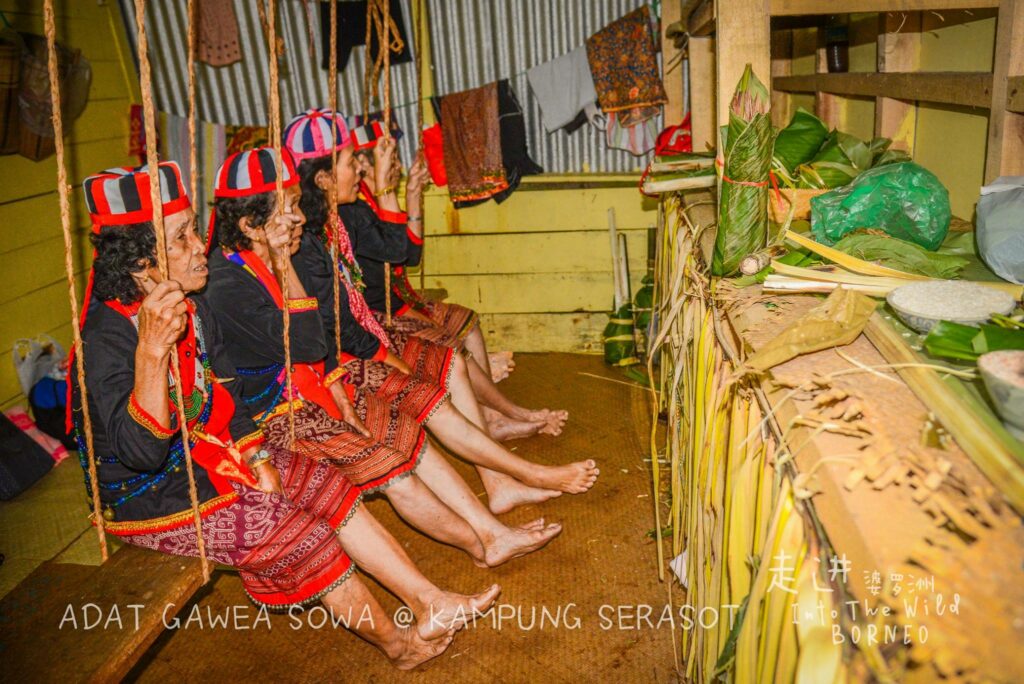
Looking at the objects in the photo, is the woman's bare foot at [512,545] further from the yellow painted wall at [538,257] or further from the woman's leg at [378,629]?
the yellow painted wall at [538,257]

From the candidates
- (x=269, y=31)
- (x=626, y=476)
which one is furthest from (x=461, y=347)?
(x=269, y=31)

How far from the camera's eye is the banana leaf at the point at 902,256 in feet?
6.00

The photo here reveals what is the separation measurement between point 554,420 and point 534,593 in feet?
4.38

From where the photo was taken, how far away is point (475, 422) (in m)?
3.26

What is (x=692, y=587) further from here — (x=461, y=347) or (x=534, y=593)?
(x=461, y=347)

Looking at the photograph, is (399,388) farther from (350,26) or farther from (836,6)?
(350,26)

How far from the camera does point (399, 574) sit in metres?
2.40

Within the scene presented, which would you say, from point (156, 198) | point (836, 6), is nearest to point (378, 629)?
point (156, 198)

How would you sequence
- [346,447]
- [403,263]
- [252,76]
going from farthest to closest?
1. [252,76]
2. [403,263]
3. [346,447]

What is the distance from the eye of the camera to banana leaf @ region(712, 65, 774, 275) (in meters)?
1.98

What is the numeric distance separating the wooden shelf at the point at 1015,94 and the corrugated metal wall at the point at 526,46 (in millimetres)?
3104

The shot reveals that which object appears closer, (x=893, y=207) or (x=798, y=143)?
(x=893, y=207)

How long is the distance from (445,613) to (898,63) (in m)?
2.78

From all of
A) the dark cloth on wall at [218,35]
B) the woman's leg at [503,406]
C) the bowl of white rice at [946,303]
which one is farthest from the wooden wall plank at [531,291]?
the bowl of white rice at [946,303]
